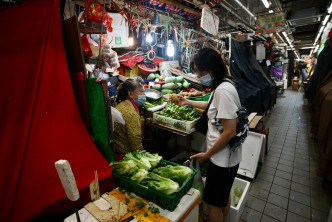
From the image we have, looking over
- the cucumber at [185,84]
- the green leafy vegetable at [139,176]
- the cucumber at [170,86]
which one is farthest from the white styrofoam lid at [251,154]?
the green leafy vegetable at [139,176]

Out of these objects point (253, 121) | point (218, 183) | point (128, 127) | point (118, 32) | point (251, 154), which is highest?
point (118, 32)

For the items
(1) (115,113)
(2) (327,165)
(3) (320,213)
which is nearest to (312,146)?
(2) (327,165)

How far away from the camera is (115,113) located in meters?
2.52

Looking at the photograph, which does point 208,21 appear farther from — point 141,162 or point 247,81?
point 141,162

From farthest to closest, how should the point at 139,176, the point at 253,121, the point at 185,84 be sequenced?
the point at 185,84, the point at 253,121, the point at 139,176

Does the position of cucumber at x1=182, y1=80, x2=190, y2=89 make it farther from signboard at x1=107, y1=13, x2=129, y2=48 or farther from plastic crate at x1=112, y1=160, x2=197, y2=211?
plastic crate at x1=112, y1=160, x2=197, y2=211

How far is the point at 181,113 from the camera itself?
3521mm

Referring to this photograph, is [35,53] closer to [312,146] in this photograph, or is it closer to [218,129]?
[218,129]

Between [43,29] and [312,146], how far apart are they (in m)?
7.19


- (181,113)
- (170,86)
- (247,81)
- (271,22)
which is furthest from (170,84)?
(271,22)

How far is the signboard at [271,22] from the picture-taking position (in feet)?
28.9

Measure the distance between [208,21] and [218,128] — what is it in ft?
11.3

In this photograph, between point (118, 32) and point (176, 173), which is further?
point (118, 32)

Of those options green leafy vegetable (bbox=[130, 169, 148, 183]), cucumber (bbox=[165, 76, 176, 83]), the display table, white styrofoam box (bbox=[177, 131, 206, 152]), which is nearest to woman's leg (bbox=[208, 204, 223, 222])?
the display table
